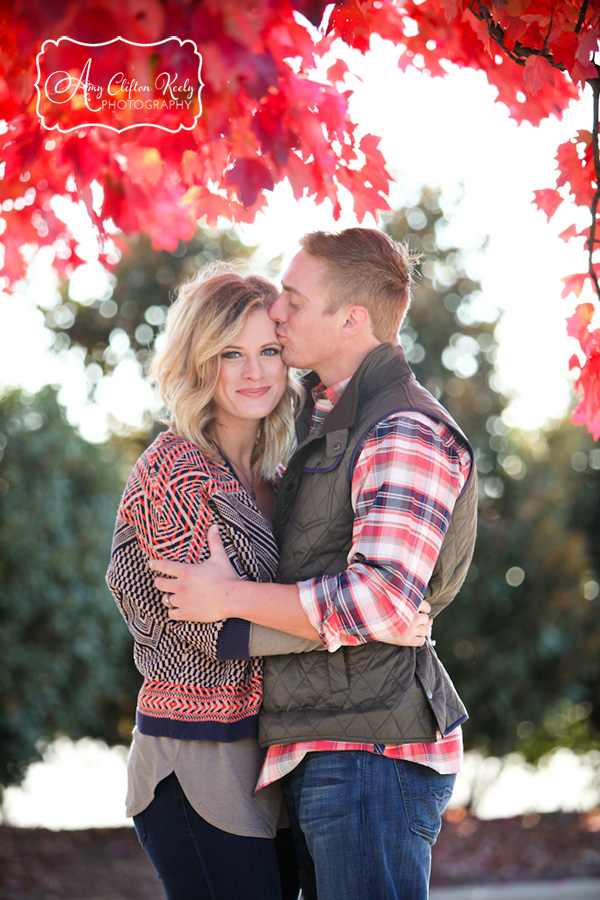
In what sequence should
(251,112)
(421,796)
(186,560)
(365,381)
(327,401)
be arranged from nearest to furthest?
(251,112) → (421,796) → (186,560) → (365,381) → (327,401)

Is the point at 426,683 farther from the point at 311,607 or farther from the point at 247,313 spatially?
the point at 247,313

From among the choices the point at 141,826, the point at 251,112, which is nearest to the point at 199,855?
the point at 141,826

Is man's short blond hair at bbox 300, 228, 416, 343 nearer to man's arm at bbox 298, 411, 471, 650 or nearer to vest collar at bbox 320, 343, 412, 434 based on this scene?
vest collar at bbox 320, 343, 412, 434

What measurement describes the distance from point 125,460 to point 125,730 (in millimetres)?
2063

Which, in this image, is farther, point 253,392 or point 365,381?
point 253,392

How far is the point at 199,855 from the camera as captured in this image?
7.18ft

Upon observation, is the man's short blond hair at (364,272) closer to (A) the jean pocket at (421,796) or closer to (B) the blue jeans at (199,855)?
(A) the jean pocket at (421,796)

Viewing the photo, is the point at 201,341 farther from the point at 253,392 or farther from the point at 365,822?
the point at 365,822

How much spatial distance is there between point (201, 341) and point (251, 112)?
74 centimetres

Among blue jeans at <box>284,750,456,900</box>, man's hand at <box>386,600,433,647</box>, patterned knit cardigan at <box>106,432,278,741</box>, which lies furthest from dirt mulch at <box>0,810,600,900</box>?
man's hand at <box>386,600,433,647</box>

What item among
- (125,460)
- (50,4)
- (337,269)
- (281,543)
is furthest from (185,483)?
(125,460)

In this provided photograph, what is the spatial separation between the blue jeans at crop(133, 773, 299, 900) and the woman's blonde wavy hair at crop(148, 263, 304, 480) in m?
0.93

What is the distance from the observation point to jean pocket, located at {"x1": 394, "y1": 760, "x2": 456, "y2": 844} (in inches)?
83.2

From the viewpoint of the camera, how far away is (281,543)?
2422mm
